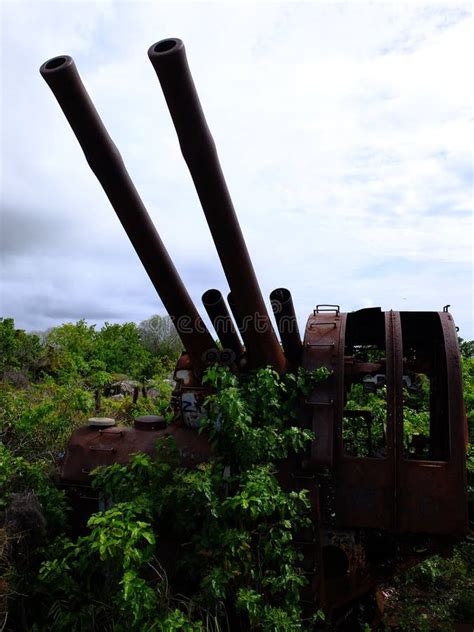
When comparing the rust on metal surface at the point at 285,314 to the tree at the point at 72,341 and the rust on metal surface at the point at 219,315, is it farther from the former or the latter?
the tree at the point at 72,341

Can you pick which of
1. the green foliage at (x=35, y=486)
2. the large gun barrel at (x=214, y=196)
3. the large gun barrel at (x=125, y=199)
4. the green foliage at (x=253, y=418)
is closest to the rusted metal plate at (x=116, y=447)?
the green foliage at (x=35, y=486)

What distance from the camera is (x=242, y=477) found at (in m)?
4.16

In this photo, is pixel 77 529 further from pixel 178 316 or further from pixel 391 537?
pixel 391 537

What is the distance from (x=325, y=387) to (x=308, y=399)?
199 mm

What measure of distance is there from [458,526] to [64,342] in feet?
61.7

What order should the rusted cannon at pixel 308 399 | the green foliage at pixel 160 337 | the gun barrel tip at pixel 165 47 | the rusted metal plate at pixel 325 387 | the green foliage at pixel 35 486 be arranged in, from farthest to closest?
the green foliage at pixel 160 337
the green foliage at pixel 35 486
the rusted metal plate at pixel 325 387
the rusted cannon at pixel 308 399
the gun barrel tip at pixel 165 47

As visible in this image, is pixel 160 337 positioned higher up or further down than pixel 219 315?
higher up

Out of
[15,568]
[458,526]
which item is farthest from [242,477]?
[15,568]

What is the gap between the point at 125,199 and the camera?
4.44 meters

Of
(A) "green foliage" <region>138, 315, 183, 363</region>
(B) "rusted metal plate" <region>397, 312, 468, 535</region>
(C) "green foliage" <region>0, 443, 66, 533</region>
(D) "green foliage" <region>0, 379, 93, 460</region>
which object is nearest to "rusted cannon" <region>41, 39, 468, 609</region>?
(B) "rusted metal plate" <region>397, 312, 468, 535</region>

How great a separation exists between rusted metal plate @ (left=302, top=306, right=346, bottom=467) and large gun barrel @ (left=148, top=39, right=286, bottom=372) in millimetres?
359

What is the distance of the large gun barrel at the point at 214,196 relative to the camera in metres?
3.58

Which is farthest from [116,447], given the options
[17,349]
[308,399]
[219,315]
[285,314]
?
[17,349]

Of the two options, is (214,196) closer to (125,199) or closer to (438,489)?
(125,199)
